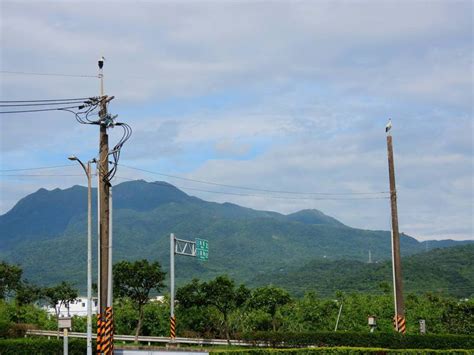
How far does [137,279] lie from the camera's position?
54406 mm

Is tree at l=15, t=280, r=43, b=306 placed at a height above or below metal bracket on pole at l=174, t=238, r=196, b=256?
below

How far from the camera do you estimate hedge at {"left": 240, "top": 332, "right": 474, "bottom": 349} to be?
3475cm

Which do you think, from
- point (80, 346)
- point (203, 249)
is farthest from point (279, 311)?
point (80, 346)

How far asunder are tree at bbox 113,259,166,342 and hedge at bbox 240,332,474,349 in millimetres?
13517

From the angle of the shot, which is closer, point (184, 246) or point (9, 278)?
point (184, 246)

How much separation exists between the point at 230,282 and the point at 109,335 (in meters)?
29.9

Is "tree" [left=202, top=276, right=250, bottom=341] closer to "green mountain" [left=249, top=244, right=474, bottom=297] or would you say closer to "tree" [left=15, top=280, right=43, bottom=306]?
"tree" [left=15, top=280, right=43, bottom=306]

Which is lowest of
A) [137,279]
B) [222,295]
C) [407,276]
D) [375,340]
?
[375,340]

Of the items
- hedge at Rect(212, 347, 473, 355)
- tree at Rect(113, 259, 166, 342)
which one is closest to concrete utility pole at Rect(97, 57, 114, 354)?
hedge at Rect(212, 347, 473, 355)

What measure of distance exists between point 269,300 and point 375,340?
996 inches

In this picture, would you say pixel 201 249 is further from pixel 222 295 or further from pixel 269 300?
Answer: pixel 269 300

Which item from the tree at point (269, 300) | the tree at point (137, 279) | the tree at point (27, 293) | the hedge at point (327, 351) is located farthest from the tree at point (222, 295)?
the hedge at point (327, 351)

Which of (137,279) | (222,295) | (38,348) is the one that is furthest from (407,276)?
(38,348)

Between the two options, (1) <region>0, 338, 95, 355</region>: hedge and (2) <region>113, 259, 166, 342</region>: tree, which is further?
(2) <region>113, 259, 166, 342</region>: tree
